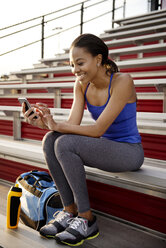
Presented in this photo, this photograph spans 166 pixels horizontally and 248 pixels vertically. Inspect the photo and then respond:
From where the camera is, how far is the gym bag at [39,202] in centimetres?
117

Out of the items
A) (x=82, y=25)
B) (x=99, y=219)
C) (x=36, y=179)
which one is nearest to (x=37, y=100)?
(x=36, y=179)

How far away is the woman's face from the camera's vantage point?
0.99 meters

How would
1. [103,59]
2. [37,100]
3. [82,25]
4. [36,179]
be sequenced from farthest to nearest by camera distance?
[82,25]
[37,100]
[36,179]
[103,59]

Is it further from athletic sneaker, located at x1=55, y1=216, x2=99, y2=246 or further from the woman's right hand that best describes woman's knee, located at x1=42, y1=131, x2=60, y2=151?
athletic sneaker, located at x1=55, y1=216, x2=99, y2=246

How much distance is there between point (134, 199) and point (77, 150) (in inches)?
22.6

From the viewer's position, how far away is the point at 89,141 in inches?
37.1

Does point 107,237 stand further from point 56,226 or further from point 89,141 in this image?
point 89,141

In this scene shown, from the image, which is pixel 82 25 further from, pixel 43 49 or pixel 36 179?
pixel 36 179

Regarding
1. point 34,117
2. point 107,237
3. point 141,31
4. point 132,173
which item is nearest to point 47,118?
point 34,117

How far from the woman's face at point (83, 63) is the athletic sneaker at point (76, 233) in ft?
1.88

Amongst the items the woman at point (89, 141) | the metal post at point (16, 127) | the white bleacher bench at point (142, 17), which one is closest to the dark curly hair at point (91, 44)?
the woman at point (89, 141)

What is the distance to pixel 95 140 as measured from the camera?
95 cm

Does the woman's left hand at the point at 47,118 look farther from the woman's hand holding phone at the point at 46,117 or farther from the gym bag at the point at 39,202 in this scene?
the gym bag at the point at 39,202

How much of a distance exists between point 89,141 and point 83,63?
0.32 meters
